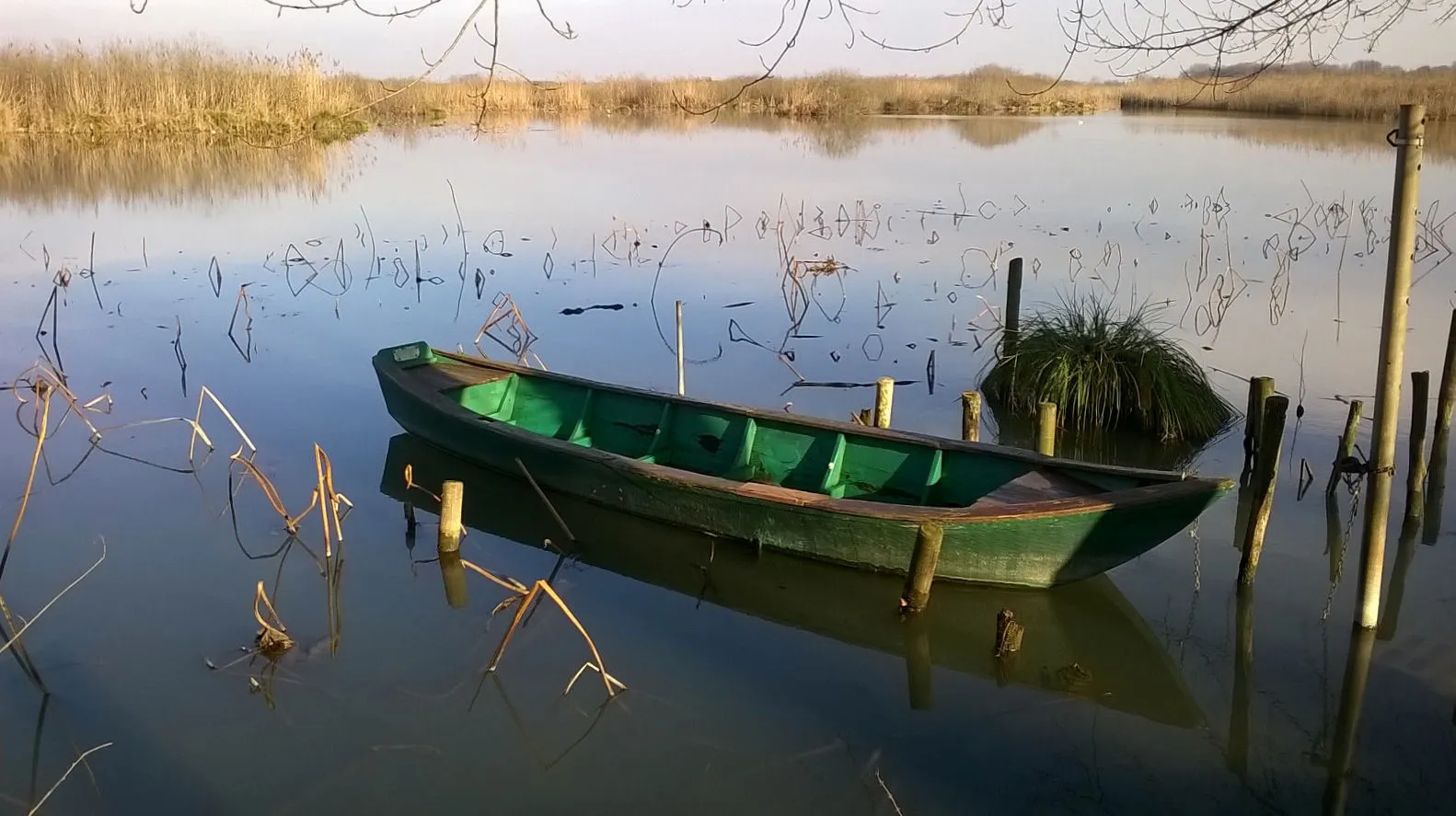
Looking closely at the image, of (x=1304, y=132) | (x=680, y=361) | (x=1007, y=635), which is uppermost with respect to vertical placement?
(x=1304, y=132)

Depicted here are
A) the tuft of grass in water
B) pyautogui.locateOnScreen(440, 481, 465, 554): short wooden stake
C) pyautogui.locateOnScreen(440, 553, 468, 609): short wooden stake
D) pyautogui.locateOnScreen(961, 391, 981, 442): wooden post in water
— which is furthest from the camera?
the tuft of grass in water

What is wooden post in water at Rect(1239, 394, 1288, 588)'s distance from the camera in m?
5.39

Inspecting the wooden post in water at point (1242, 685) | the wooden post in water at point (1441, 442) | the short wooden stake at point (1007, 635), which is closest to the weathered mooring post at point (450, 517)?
the short wooden stake at point (1007, 635)

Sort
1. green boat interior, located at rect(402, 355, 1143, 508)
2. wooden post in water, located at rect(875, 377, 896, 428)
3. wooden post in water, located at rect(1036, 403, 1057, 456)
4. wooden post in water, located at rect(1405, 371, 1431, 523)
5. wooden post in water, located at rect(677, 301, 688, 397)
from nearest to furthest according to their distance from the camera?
green boat interior, located at rect(402, 355, 1143, 508), wooden post in water, located at rect(1405, 371, 1431, 523), wooden post in water, located at rect(1036, 403, 1057, 456), wooden post in water, located at rect(875, 377, 896, 428), wooden post in water, located at rect(677, 301, 688, 397)

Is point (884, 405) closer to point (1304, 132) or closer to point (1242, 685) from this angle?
point (1242, 685)

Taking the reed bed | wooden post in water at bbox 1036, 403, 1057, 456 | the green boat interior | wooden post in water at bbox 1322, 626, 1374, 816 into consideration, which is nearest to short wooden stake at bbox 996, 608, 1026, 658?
the green boat interior

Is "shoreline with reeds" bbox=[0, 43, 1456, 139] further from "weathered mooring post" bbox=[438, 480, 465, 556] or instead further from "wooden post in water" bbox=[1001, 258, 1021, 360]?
"weathered mooring post" bbox=[438, 480, 465, 556]

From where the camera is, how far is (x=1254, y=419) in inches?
284

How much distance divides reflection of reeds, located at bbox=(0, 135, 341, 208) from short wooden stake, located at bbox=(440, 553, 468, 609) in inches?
604

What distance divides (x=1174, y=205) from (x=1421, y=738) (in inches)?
587

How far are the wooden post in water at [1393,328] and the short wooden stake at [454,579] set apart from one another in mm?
4202

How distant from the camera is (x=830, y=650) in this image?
5.38 metres

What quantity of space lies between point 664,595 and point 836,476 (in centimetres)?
121

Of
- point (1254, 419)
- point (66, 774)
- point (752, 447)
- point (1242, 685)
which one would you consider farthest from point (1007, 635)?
point (66, 774)
